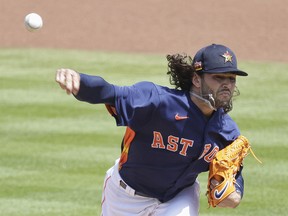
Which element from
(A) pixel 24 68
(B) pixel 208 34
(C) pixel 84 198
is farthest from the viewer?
(B) pixel 208 34

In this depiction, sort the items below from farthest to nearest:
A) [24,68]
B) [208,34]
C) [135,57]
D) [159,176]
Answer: [208,34] < [135,57] < [24,68] < [159,176]

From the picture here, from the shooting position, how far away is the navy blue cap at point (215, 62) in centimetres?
536

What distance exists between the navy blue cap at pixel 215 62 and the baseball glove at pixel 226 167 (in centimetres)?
49

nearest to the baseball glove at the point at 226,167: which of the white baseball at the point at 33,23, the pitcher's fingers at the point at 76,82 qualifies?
the pitcher's fingers at the point at 76,82

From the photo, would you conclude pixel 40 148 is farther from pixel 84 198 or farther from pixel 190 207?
pixel 190 207

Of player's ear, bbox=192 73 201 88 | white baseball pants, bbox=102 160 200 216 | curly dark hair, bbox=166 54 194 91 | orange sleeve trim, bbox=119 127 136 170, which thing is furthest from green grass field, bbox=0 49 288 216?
player's ear, bbox=192 73 201 88

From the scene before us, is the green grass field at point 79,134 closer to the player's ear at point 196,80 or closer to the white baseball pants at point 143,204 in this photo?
the white baseball pants at point 143,204

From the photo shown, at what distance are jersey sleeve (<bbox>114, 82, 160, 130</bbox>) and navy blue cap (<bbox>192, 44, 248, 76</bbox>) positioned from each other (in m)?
0.35

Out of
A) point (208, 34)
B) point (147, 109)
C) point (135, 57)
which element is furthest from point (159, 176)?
point (208, 34)

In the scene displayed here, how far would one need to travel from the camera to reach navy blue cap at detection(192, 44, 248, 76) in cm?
536

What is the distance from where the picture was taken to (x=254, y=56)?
46.9ft

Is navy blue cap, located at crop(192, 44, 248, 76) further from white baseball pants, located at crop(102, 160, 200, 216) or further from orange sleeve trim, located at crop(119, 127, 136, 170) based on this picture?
white baseball pants, located at crop(102, 160, 200, 216)

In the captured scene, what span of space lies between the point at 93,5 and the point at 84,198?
29.5 ft

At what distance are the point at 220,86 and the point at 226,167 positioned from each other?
515 millimetres
